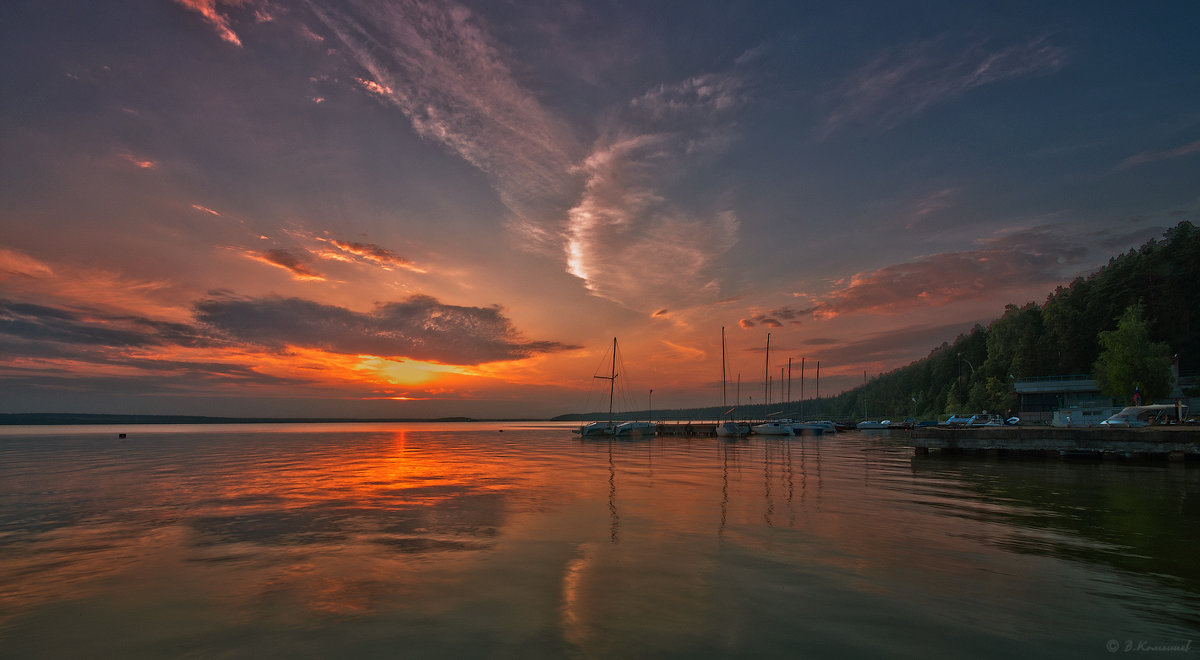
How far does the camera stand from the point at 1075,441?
43.6 metres

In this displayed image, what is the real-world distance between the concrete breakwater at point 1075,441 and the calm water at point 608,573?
16388mm

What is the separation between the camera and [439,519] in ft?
72.5

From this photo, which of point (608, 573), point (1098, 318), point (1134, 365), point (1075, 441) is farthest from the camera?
point (1098, 318)

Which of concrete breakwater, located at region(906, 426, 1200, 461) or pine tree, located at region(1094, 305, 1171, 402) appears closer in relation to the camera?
concrete breakwater, located at region(906, 426, 1200, 461)

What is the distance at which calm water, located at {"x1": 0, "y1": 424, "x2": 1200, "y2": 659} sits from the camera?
9.80 m

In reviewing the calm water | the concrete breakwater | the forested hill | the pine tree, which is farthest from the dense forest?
the calm water

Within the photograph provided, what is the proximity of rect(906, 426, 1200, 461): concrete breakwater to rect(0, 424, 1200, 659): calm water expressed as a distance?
53.8ft

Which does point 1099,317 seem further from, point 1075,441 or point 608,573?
point 608,573

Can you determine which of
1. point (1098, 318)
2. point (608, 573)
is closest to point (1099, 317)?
point (1098, 318)

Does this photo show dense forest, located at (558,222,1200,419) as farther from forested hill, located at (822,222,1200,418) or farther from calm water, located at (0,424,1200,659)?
calm water, located at (0,424,1200,659)

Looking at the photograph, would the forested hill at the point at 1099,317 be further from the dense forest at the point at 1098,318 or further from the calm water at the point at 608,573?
the calm water at the point at 608,573

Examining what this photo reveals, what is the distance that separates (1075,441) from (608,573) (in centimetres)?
4766

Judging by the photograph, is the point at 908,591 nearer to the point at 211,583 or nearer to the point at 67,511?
the point at 211,583

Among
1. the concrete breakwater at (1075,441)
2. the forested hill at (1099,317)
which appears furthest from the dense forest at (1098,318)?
the concrete breakwater at (1075,441)
